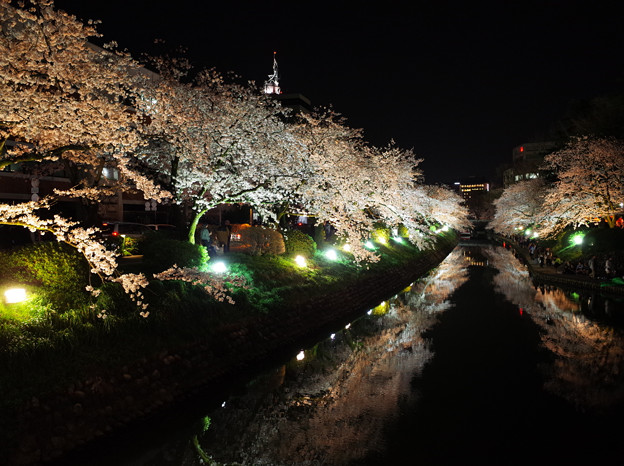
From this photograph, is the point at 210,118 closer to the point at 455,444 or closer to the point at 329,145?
the point at 329,145

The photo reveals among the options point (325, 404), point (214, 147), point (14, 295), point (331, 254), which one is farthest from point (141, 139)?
point (331, 254)

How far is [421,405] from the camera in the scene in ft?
33.3

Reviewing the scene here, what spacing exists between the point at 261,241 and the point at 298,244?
8.11ft

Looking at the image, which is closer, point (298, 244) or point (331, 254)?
point (298, 244)

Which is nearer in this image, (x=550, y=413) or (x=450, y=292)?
(x=550, y=413)

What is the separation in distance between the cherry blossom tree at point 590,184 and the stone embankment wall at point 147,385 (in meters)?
22.4

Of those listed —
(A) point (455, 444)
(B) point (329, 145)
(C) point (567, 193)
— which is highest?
(B) point (329, 145)

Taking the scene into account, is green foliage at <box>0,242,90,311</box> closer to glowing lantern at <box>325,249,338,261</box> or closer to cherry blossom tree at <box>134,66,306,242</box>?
cherry blossom tree at <box>134,66,306,242</box>

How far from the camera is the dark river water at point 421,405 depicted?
8.12 meters

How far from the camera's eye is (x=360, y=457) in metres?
7.96

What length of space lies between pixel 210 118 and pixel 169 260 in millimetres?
5747

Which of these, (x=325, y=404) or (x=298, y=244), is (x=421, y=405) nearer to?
(x=325, y=404)

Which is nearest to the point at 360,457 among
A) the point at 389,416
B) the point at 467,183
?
the point at 389,416

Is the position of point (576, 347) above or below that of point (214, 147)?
below
